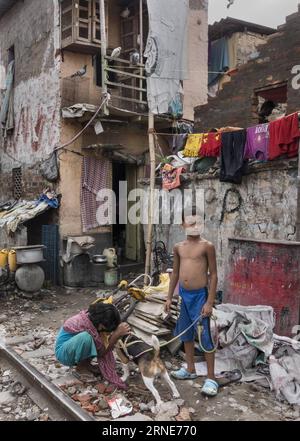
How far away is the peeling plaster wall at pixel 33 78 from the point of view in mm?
11844

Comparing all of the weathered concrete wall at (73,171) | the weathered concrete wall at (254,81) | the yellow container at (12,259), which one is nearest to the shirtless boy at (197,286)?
the weathered concrete wall at (254,81)

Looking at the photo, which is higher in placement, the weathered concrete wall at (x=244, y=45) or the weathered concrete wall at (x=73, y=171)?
the weathered concrete wall at (x=244, y=45)

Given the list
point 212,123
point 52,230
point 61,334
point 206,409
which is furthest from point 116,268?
point 206,409

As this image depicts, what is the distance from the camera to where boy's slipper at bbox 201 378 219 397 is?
4.78m

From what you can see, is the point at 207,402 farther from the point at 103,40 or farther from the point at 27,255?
the point at 103,40

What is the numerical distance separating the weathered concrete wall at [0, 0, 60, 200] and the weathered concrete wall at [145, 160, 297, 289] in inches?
196

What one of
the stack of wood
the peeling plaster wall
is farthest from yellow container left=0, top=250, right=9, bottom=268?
A: the stack of wood

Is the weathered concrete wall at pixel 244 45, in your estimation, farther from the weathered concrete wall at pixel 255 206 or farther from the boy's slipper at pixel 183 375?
the boy's slipper at pixel 183 375

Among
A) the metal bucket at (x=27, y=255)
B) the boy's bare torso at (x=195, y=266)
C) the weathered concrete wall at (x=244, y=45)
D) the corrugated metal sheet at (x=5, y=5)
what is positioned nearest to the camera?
the boy's bare torso at (x=195, y=266)

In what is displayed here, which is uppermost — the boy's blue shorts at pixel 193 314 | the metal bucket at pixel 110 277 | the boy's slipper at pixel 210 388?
the boy's blue shorts at pixel 193 314

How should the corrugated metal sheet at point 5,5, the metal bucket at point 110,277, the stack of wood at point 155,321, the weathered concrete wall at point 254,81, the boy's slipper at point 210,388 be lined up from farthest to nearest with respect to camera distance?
1. the corrugated metal sheet at point 5,5
2. the metal bucket at point 110,277
3. the weathered concrete wall at point 254,81
4. the stack of wood at point 155,321
5. the boy's slipper at point 210,388

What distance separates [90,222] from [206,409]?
8.16 m

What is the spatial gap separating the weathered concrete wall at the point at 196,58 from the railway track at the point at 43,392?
10.0 metres

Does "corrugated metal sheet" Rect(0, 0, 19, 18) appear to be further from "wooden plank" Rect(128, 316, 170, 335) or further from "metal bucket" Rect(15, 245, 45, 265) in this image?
"wooden plank" Rect(128, 316, 170, 335)
